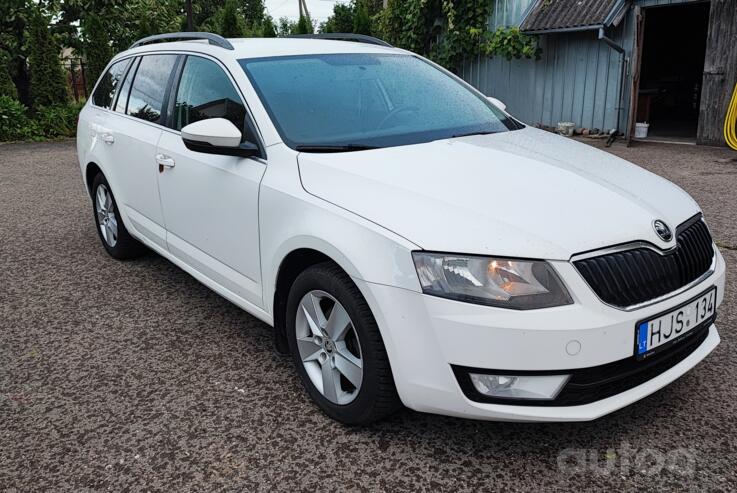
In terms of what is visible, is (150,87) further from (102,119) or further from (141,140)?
(102,119)

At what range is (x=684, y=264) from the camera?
8.07ft

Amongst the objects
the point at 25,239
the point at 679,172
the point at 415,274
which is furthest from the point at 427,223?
the point at 679,172

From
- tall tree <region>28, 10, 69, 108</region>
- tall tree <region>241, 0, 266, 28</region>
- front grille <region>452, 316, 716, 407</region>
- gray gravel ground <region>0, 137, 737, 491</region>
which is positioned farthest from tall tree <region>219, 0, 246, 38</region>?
tall tree <region>241, 0, 266, 28</region>

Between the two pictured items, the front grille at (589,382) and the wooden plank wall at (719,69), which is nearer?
the front grille at (589,382)

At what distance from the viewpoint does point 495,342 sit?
6.98 ft

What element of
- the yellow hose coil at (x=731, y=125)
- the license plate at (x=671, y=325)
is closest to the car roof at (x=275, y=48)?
the license plate at (x=671, y=325)

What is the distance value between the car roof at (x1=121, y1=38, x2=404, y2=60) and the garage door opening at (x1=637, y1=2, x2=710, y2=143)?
13.0 meters

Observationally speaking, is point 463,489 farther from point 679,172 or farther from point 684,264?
point 679,172

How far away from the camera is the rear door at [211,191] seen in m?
3.04

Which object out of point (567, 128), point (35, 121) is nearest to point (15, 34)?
point (35, 121)

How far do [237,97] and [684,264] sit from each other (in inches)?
85.3

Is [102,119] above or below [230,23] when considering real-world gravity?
below

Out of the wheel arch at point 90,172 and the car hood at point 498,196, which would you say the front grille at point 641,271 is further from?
the wheel arch at point 90,172

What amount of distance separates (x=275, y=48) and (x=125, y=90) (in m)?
1.65
